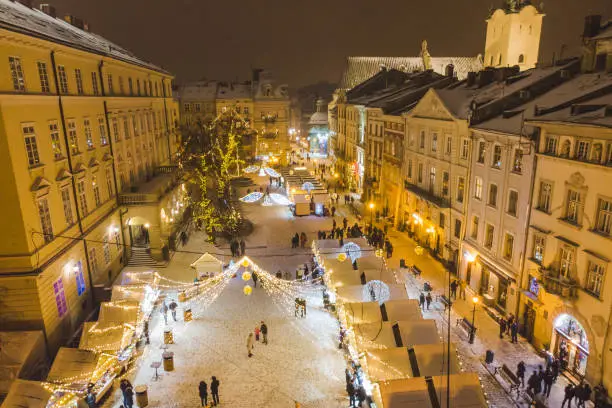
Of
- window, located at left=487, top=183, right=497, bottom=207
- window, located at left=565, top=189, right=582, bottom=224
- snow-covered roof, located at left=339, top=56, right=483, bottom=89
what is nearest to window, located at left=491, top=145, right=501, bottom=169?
window, located at left=487, top=183, right=497, bottom=207

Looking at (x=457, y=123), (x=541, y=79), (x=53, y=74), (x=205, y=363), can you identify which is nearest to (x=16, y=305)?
(x=205, y=363)

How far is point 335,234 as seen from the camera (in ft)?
127

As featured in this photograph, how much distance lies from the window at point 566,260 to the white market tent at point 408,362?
7.39m

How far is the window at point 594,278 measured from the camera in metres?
18.2

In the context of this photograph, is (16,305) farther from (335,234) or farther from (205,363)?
(335,234)

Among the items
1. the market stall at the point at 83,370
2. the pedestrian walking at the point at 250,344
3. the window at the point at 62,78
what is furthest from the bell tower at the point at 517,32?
the market stall at the point at 83,370

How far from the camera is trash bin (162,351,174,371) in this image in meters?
20.2

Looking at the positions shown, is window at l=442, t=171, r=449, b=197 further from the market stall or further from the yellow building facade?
the market stall

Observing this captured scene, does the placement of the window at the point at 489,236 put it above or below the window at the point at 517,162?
below

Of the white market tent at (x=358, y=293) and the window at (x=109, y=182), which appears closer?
the white market tent at (x=358, y=293)

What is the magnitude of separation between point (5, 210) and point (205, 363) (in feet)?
36.8

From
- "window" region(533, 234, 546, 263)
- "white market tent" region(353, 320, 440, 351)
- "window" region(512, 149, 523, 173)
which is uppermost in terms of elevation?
"window" region(512, 149, 523, 173)

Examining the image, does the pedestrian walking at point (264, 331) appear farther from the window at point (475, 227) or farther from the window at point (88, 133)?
the window at point (88, 133)

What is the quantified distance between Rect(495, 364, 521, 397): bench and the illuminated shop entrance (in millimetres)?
2987
